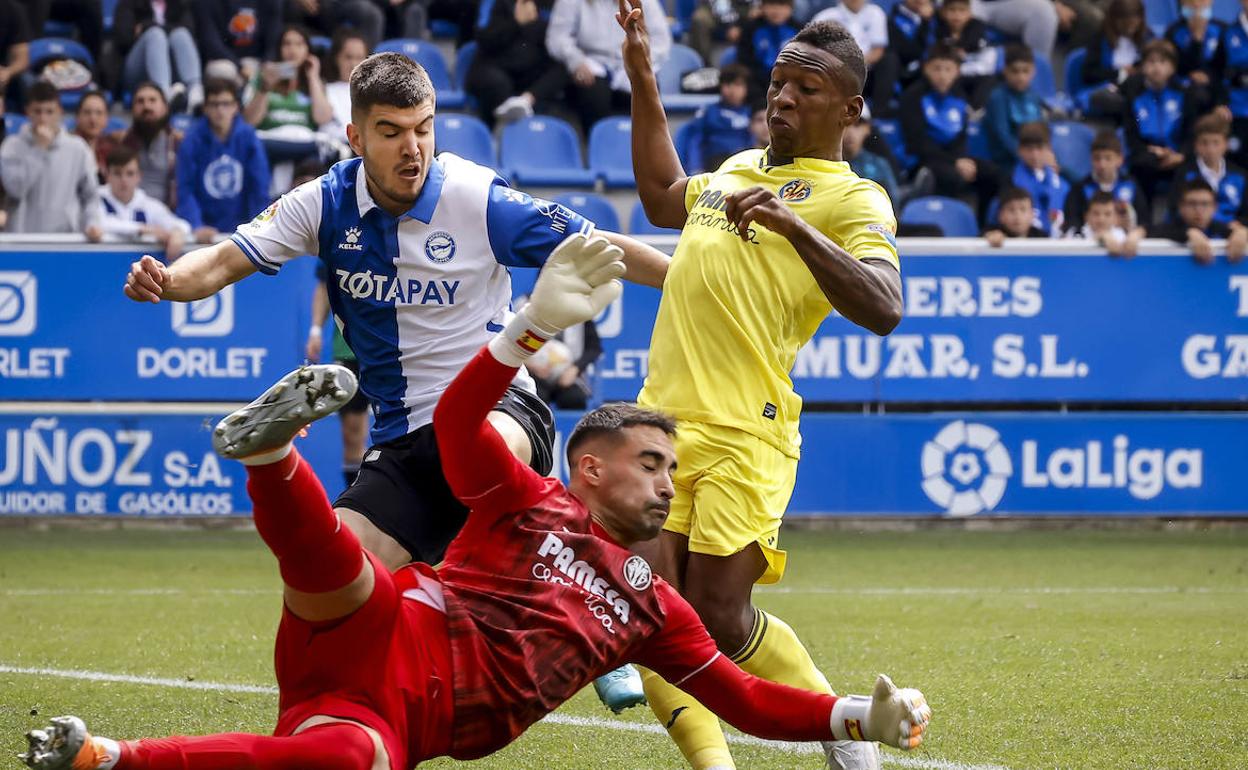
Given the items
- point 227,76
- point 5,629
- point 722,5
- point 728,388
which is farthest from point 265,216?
point 722,5

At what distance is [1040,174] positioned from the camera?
13203mm

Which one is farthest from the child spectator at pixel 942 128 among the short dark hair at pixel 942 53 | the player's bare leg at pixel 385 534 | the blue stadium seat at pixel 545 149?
the player's bare leg at pixel 385 534

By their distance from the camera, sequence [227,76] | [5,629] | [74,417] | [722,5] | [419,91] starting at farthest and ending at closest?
[722,5] → [227,76] → [74,417] → [5,629] → [419,91]

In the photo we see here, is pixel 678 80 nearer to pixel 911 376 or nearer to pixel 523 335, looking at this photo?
pixel 911 376

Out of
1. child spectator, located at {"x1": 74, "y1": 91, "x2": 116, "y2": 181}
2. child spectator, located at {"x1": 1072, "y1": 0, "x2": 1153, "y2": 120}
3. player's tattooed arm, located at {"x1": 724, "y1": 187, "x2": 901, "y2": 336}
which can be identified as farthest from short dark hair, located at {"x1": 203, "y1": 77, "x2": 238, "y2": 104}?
player's tattooed arm, located at {"x1": 724, "y1": 187, "x2": 901, "y2": 336}

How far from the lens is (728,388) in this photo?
4844mm

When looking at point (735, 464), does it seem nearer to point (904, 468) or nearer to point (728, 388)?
point (728, 388)

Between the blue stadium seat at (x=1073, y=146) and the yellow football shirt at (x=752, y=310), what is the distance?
10115mm

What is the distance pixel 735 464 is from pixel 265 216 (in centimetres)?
160

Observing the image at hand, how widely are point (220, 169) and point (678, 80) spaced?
15.5 ft

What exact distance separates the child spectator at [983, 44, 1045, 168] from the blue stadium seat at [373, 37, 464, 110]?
4.60 m

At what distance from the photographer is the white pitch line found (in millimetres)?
5020

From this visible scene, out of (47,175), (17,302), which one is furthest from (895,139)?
(17,302)

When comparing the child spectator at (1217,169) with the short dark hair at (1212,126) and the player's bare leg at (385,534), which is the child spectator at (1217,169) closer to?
the short dark hair at (1212,126)
